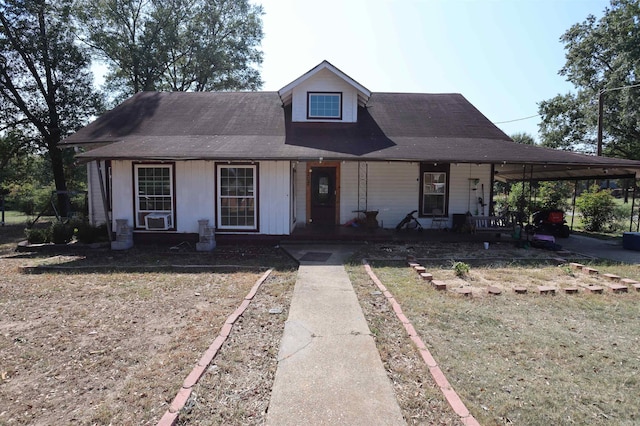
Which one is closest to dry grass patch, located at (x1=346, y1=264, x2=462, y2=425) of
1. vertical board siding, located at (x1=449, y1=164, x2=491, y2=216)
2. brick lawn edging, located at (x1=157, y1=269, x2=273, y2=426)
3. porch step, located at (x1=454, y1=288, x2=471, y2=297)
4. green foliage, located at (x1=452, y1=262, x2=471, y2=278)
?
porch step, located at (x1=454, y1=288, x2=471, y2=297)

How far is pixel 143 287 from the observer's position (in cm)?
647

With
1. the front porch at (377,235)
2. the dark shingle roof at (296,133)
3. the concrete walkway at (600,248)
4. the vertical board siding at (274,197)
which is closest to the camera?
the concrete walkway at (600,248)

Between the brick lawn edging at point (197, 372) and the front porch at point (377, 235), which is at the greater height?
the front porch at point (377, 235)

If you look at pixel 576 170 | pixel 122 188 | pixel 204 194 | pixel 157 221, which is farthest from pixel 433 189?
pixel 122 188

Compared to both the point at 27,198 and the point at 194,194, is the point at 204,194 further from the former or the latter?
the point at 27,198

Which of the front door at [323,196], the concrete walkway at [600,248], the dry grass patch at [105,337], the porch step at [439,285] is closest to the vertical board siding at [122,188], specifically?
the dry grass patch at [105,337]

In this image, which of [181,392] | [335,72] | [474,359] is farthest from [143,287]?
[335,72]

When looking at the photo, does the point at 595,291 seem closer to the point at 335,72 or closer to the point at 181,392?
the point at 181,392

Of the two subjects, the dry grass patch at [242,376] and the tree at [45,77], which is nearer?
the dry grass patch at [242,376]

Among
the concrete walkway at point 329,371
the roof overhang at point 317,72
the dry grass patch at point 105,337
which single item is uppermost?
the roof overhang at point 317,72

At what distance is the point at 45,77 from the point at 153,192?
14216 millimetres

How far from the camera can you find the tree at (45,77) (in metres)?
17.6

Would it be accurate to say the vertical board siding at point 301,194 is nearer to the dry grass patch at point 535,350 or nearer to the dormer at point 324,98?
the dormer at point 324,98

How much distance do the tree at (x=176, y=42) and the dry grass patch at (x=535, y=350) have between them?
23.1 m
